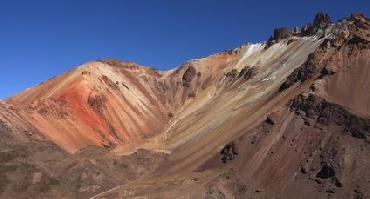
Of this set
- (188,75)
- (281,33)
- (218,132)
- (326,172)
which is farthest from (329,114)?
(188,75)

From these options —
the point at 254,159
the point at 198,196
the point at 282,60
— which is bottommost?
the point at 198,196

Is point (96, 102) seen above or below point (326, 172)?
above

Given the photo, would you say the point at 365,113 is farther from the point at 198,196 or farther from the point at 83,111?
the point at 83,111

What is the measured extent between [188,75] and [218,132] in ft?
119

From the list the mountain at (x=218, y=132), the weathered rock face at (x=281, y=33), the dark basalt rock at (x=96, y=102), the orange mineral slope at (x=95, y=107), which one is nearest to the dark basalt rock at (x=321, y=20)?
the mountain at (x=218, y=132)

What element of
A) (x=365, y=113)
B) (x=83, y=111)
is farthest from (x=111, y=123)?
(x=365, y=113)

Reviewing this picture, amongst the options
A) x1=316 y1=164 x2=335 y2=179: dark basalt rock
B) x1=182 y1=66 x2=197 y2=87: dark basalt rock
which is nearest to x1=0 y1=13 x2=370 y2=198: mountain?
x1=316 y1=164 x2=335 y2=179: dark basalt rock

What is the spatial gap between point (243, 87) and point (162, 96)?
68.1 ft

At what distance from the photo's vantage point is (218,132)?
64375mm

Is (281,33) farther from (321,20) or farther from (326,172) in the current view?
(326,172)

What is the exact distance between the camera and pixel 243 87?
80438 millimetres

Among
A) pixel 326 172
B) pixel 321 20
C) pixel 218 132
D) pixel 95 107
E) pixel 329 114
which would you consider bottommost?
pixel 326 172

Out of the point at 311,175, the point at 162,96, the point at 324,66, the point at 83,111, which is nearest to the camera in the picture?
the point at 311,175

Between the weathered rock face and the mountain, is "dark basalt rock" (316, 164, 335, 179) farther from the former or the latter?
the weathered rock face
